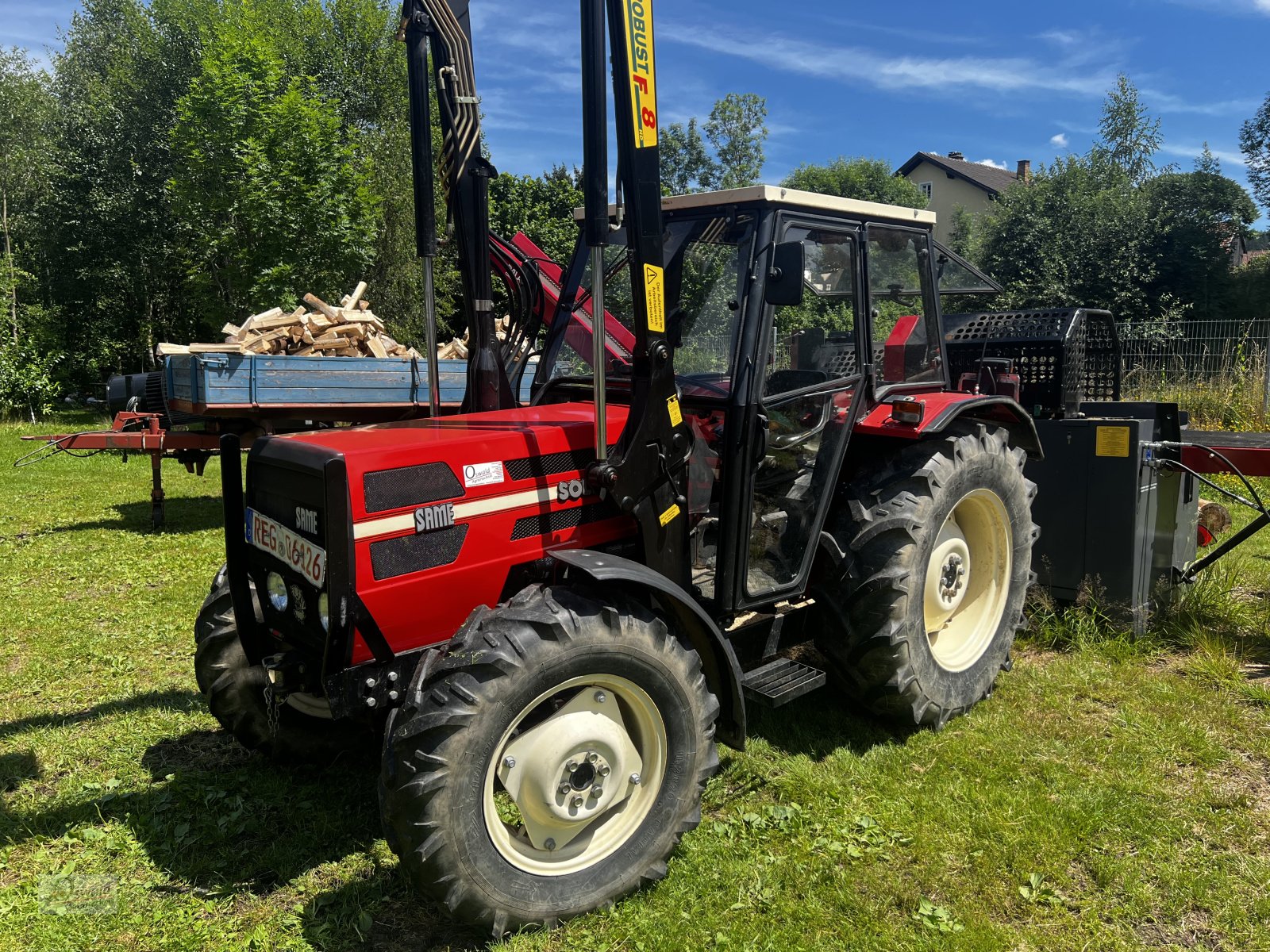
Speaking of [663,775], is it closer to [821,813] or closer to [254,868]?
[821,813]

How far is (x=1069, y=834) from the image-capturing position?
3.28m

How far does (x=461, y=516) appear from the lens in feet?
9.68

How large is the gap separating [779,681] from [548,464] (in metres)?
1.29

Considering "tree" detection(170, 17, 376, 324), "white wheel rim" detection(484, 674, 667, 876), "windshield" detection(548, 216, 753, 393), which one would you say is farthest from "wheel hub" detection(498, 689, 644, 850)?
"tree" detection(170, 17, 376, 324)

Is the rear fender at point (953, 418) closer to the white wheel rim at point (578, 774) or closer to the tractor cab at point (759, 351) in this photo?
the tractor cab at point (759, 351)

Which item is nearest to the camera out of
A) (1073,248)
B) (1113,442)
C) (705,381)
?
(705,381)

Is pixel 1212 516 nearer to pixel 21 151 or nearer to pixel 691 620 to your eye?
pixel 691 620

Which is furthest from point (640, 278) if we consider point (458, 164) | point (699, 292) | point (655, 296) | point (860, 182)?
point (860, 182)

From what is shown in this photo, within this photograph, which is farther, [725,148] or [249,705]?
[725,148]

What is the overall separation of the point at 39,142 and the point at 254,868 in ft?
93.8

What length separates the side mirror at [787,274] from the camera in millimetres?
3193

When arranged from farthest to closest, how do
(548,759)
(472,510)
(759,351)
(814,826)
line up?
(759,351)
(814,826)
(472,510)
(548,759)

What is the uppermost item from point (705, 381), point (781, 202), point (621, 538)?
point (781, 202)

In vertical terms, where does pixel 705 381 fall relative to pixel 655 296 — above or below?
below
